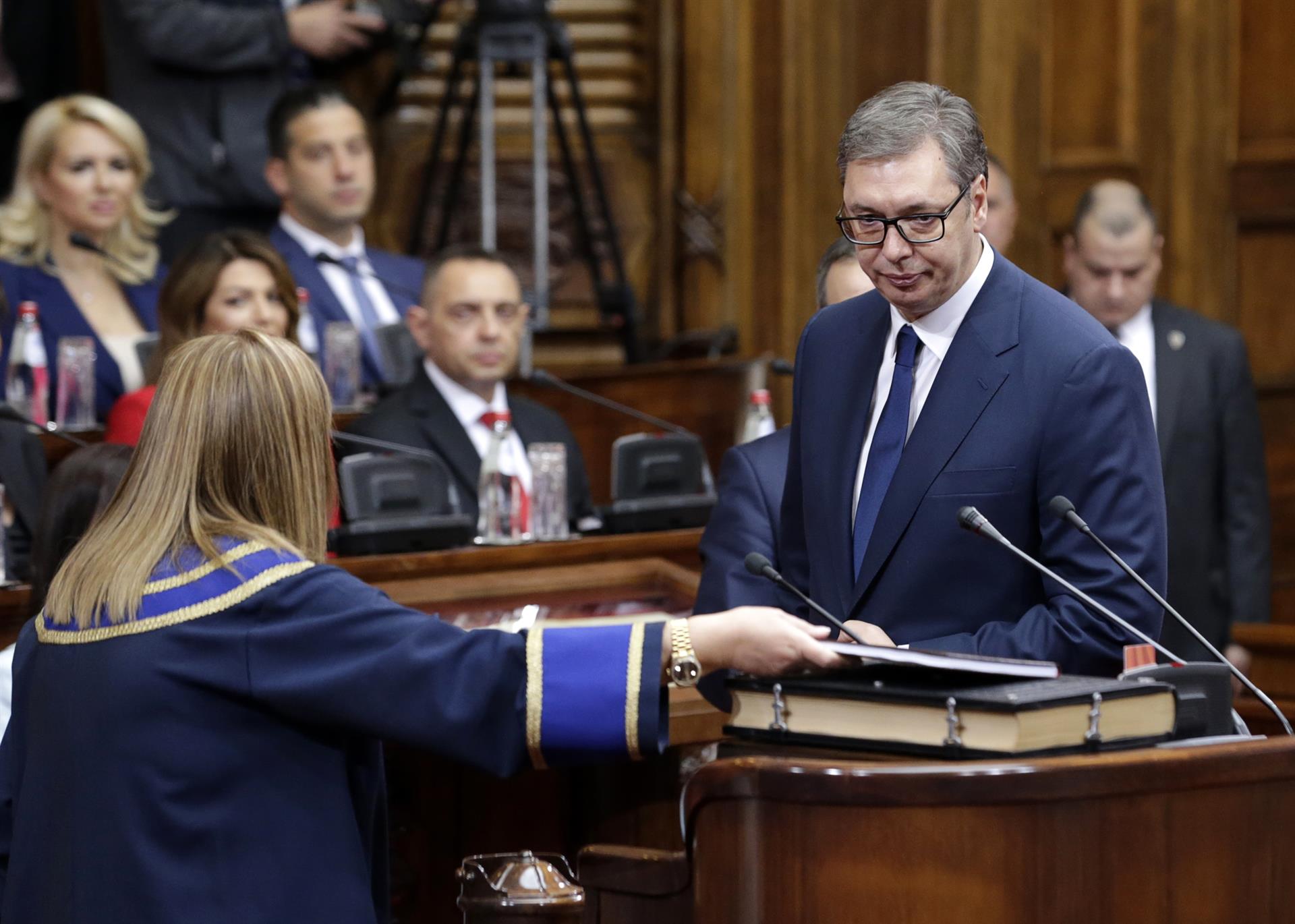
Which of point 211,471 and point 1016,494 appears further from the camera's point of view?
point 1016,494

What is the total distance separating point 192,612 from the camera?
176 centimetres

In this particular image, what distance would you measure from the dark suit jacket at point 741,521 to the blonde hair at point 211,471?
2.87ft

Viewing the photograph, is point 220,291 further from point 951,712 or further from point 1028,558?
point 951,712

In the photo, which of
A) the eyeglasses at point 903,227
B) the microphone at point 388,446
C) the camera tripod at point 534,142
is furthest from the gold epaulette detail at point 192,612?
the camera tripod at point 534,142

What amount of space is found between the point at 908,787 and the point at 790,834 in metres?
0.11

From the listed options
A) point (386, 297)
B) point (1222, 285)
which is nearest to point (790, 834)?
point (386, 297)

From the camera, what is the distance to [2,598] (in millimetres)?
2922

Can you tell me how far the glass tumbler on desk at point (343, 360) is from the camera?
4656 millimetres

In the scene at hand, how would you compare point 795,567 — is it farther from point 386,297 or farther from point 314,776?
point 386,297

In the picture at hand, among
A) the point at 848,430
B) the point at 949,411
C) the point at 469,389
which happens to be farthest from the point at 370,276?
the point at 949,411

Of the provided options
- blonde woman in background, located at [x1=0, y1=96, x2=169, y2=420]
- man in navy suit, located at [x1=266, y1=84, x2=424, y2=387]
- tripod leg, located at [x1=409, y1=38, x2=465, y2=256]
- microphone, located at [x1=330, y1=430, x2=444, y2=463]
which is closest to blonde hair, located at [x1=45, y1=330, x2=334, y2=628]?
microphone, located at [x1=330, y1=430, x2=444, y2=463]

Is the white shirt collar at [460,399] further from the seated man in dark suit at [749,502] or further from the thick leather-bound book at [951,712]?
the thick leather-bound book at [951,712]

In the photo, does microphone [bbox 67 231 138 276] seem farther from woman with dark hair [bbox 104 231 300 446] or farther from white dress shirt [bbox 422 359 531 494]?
white dress shirt [bbox 422 359 531 494]

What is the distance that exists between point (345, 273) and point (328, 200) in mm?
207
